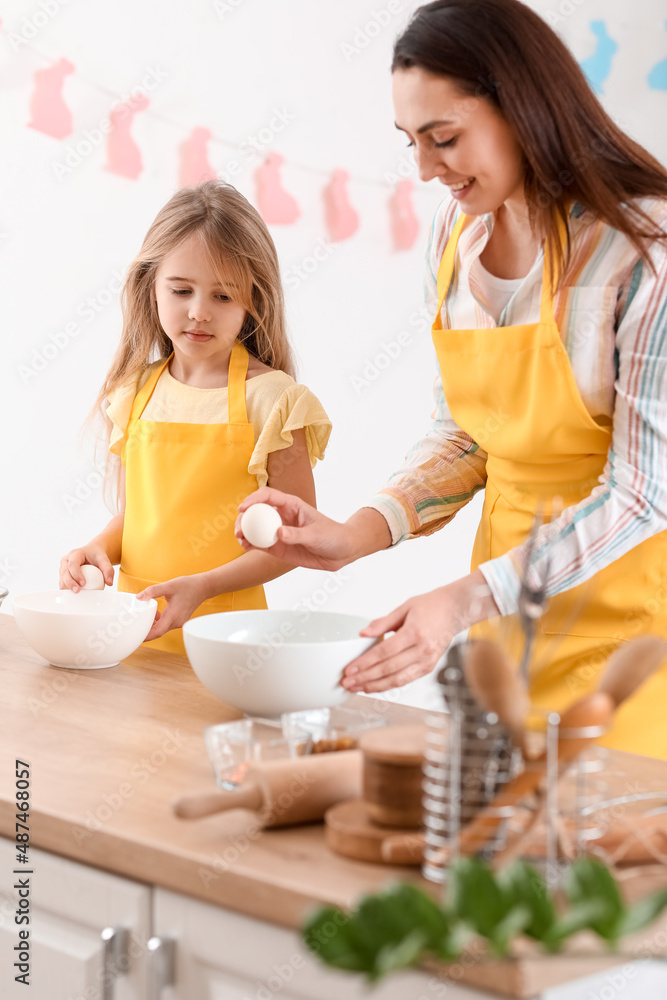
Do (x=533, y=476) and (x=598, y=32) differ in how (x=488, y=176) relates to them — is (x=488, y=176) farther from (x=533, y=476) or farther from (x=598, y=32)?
(x=598, y=32)

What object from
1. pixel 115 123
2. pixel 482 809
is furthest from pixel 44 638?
pixel 115 123

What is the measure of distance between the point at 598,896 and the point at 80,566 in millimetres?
1288

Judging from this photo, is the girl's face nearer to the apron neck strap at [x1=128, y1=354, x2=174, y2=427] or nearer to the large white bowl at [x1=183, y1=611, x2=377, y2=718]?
the apron neck strap at [x1=128, y1=354, x2=174, y2=427]

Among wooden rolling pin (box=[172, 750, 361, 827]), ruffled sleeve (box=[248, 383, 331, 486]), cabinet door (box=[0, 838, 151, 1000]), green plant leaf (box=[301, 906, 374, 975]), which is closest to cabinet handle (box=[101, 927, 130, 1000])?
cabinet door (box=[0, 838, 151, 1000])

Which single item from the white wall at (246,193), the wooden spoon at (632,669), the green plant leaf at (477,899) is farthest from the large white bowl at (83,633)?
the white wall at (246,193)

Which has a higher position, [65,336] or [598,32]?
[598,32]

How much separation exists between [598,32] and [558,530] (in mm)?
2209

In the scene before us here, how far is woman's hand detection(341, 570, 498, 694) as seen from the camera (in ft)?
3.76

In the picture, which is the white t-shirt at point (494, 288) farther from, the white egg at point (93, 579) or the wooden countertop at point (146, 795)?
the white egg at point (93, 579)

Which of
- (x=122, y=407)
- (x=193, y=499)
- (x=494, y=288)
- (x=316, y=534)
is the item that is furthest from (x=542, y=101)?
(x=122, y=407)

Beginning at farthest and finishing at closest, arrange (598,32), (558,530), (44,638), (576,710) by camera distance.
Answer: (598,32)
(44,638)
(558,530)
(576,710)

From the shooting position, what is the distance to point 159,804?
Answer: 941 millimetres

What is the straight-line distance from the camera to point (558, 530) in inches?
47.7

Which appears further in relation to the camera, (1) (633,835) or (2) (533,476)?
(2) (533,476)
